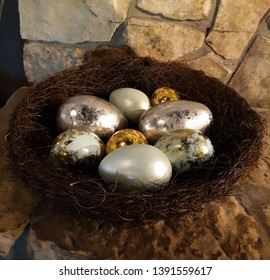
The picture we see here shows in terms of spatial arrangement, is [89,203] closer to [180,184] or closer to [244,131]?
[180,184]

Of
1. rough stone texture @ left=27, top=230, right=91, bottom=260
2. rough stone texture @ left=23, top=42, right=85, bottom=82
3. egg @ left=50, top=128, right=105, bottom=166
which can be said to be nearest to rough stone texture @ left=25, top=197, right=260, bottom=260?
rough stone texture @ left=27, top=230, right=91, bottom=260

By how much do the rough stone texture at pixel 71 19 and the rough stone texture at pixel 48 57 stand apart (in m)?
0.03

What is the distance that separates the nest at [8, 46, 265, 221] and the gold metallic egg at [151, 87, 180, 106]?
0.05 meters

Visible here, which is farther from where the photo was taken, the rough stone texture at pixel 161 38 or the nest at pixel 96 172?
the rough stone texture at pixel 161 38

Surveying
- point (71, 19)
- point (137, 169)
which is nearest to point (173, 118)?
point (137, 169)

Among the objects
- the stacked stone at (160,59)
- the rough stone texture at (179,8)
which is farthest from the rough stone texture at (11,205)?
the rough stone texture at (179,8)

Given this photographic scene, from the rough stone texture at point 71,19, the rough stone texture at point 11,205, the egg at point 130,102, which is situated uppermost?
the rough stone texture at point 71,19

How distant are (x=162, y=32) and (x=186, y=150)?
445mm

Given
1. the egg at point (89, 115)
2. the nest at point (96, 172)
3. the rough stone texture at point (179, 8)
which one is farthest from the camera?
the rough stone texture at point (179, 8)

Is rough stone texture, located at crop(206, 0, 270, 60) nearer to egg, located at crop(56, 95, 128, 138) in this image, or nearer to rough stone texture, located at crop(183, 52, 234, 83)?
rough stone texture, located at crop(183, 52, 234, 83)

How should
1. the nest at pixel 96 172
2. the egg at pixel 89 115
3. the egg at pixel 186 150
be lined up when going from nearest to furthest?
the nest at pixel 96 172
the egg at pixel 186 150
the egg at pixel 89 115

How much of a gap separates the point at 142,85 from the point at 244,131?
1.14ft

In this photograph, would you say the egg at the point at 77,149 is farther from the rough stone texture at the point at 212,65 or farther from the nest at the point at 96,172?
the rough stone texture at the point at 212,65

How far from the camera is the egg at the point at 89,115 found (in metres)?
0.97
